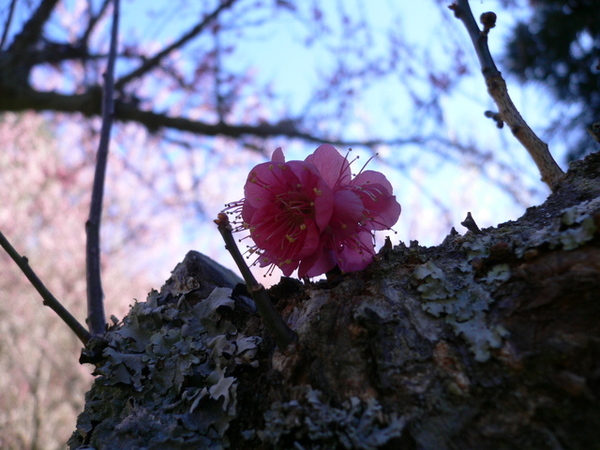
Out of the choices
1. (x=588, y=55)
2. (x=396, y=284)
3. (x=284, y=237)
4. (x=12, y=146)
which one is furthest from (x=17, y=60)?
(x=588, y=55)

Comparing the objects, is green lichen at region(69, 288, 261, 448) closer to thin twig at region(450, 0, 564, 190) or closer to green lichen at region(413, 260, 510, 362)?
green lichen at region(413, 260, 510, 362)

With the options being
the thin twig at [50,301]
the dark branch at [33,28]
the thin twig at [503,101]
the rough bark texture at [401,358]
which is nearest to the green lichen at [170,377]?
the rough bark texture at [401,358]

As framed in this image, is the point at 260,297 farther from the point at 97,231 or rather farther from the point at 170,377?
the point at 97,231

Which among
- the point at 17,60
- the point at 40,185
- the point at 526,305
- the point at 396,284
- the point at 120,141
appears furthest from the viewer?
the point at 40,185

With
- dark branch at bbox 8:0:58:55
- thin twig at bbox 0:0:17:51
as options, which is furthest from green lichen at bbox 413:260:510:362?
dark branch at bbox 8:0:58:55

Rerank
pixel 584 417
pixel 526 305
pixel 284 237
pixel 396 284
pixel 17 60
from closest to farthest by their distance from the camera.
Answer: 1. pixel 584 417
2. pixel 526 305
3. pixel 396 284
4. pixel 284 237
5. pixel 17 60

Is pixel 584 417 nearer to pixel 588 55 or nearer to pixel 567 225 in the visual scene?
pixel 567 225

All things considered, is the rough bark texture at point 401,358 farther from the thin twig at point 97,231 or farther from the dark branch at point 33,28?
the dark branch at point 33,28
